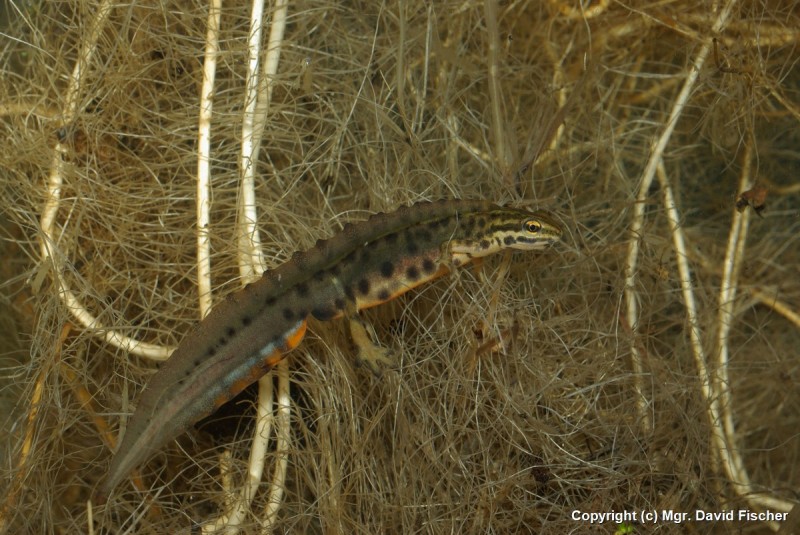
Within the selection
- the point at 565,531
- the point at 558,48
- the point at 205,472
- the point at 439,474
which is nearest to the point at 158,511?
the point at 205,472

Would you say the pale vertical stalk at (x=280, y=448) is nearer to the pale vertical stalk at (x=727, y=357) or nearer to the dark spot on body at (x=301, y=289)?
the dark spot on body at (x=301, y=289)

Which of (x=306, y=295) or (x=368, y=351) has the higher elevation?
(x=306, y=295)

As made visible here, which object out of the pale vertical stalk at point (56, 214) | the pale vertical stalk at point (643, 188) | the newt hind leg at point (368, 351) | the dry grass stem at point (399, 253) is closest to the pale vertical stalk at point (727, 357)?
the dry grass stem at point (399, 253)

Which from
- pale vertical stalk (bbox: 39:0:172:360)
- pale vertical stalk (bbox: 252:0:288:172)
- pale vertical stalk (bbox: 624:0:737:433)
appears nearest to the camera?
pale vertical stalk (bbox: 39:0:172:360)

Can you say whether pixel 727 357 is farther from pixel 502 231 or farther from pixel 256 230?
pixel 256 230

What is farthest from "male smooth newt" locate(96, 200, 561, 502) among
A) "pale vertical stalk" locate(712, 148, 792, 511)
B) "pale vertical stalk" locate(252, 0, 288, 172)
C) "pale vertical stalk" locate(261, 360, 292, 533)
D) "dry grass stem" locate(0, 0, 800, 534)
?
"pale vertical stalk" locate(712, 148, 792, 511)

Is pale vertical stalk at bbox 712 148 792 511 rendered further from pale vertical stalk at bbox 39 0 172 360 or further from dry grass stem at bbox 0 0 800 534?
pale vertical stalk at bbox 39 0 172 360

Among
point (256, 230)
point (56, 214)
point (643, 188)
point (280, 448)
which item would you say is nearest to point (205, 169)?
point (256, 230)
